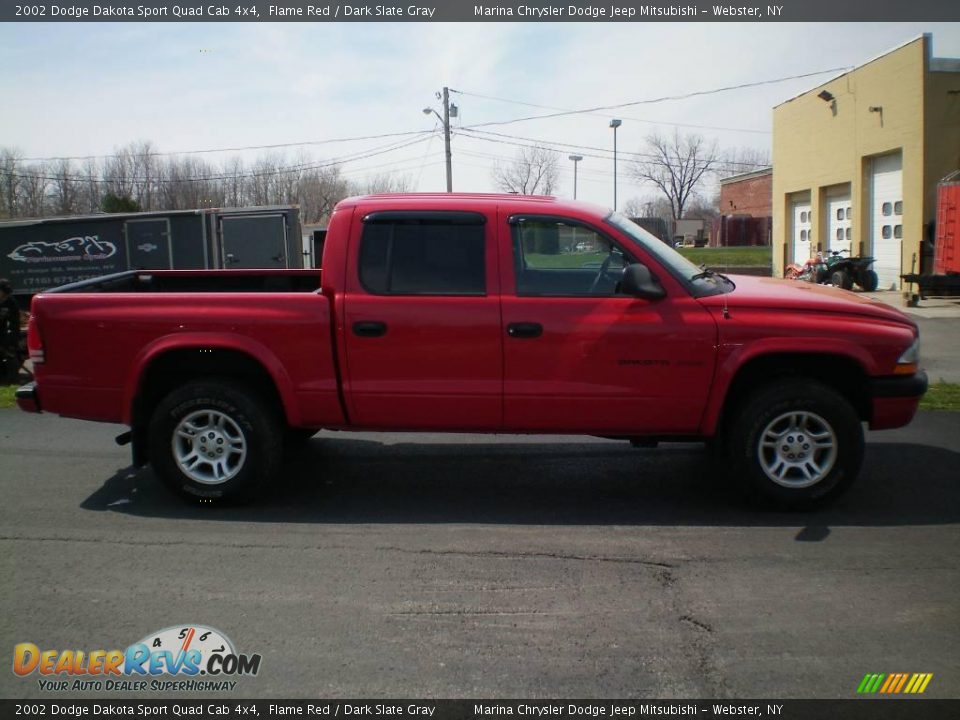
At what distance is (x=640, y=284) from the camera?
527cm

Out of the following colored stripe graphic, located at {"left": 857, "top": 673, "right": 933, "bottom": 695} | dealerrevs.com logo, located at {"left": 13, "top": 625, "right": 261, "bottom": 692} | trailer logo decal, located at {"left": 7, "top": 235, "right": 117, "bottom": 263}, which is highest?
trailer logo decal, located at {"left": 7, "top": 235, "right": 117, "bottom": 263}

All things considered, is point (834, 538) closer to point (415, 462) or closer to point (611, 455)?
point (611, 455)

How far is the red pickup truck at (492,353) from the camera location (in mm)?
5379

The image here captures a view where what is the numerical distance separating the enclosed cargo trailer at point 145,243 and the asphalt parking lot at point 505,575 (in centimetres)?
1599

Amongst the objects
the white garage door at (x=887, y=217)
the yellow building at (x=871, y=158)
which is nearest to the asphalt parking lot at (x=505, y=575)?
the yellow building at (x=871, y=158)

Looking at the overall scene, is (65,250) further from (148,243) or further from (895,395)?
(895,395)

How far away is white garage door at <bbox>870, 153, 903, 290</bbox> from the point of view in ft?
70.8

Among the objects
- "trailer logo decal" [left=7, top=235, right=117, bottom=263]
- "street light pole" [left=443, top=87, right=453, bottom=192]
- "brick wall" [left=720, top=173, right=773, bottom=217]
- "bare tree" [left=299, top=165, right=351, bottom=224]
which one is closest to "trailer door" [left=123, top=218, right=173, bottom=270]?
"trailer logo decal" [left=7, top=235, right=117, bottom=263]

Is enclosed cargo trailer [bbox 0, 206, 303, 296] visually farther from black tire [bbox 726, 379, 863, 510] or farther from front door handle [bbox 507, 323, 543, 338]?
black tire [bbox 726, 379, 863, 510]

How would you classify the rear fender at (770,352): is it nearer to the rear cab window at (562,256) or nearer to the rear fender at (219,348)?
the rear cab window at (562,256)

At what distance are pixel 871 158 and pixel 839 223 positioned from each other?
2.58 metres

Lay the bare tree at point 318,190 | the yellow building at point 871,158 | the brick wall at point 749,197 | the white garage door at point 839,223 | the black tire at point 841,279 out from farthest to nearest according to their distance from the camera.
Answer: the brick wall at point 749,197 → the bare tree at point 318,190 → the white garage door at point 839,223 → the black tire at point 841,279 → the yellow building at point 871,158

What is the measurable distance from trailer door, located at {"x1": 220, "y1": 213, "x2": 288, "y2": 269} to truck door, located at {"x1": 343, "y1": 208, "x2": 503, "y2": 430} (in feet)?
56.4

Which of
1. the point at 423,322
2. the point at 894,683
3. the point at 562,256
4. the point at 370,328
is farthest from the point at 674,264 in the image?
the point at 894,683
